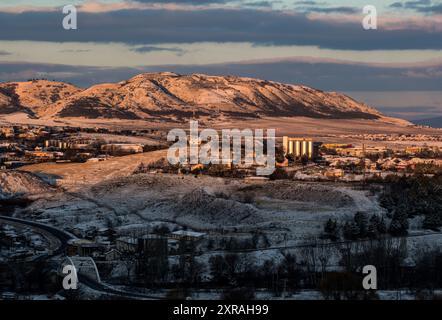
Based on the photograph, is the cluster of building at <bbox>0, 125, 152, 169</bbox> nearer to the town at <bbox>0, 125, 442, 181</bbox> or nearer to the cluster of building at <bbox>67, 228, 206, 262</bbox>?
the town at <bbox>0, 125, 442, 181</bbox>

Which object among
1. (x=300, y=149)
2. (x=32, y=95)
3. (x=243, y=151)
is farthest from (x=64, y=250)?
(x=32, y=95)

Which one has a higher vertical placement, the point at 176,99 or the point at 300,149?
the point at 176,99

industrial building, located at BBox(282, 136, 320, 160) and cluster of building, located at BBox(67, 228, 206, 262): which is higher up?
cluster of building, located at BBox(67, 228, 206, 262)

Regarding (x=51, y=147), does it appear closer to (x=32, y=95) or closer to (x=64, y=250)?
(x=64, y=250)

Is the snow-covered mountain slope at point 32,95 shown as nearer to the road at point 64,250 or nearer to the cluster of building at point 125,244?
the road at point 64,250

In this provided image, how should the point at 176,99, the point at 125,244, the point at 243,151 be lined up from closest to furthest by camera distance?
the point at 125,244, the point at 243,151, the point at 176,99

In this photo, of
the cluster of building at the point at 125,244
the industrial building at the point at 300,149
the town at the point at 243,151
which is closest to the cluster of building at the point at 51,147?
the town at the point at 243,151

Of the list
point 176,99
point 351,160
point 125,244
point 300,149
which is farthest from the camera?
point 176,99

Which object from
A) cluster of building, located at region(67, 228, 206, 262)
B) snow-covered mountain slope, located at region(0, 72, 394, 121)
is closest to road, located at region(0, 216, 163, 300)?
cluster of building, located at region(67, 228, 206, 262)
